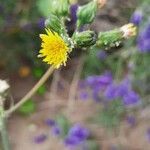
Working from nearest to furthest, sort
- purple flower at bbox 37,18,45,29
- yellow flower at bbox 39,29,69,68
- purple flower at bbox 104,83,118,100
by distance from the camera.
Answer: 1. yellow flower at bbox 39,29,69,68
2. purple flower at bbox 104,83,118,100
3. purple flower at bbox 37,18,45,29


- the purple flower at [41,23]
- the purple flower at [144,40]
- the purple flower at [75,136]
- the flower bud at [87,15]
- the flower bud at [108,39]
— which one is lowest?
the flower bud at [108,39]

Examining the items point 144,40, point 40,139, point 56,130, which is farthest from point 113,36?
point 40,139

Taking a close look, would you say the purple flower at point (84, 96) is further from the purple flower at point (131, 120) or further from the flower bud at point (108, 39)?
the flower bud at point (108, 39)

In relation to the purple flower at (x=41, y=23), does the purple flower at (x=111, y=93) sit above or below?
below

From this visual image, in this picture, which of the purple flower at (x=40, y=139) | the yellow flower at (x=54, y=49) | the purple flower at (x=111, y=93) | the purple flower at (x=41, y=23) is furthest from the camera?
the purple flower at (x=41, y=23)

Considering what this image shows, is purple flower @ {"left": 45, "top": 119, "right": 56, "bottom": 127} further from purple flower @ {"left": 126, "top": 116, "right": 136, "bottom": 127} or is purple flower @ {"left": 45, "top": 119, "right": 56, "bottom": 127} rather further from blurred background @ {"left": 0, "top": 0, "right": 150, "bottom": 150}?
purple flower @ {"left": 126, "top": 116, "right": 136, "bottom": 127}

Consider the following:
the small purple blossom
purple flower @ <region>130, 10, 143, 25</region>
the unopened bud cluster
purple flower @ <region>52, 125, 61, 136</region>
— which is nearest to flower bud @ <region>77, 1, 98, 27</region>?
the unopened bud cluster

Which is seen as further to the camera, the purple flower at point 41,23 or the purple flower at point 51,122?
the purple flower at point 41,23

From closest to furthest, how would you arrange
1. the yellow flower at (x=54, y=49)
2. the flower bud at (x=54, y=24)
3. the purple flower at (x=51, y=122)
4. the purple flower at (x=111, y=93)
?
1. the yellow flower at (x=54, y=49)
2. the flower bud at (x=54, y=24)
3. the purple flower at (x=111, y=93)
4. the purple flower at (x=51, y=122)

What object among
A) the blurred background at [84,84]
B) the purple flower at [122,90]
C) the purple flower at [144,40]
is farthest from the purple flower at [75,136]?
the purple flower at [144,40]
